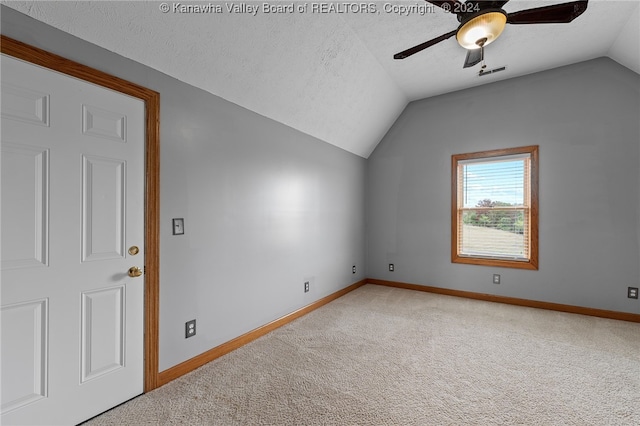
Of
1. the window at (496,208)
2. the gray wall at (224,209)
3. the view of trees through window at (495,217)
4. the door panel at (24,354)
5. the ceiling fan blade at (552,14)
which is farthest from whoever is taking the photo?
the view of trees through window at (495,217)

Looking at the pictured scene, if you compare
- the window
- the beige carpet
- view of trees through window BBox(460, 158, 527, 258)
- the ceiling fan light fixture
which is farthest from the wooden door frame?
view of trees through window BBox(460, 158, 527, 258)

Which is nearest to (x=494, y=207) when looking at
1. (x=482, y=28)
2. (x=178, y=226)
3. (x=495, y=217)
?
(x=495, y=217)

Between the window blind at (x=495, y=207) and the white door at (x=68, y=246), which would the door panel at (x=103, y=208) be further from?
the window blind at (x=495, y=207)

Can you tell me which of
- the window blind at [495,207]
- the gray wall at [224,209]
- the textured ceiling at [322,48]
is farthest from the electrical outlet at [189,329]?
the window blind at [495,207]

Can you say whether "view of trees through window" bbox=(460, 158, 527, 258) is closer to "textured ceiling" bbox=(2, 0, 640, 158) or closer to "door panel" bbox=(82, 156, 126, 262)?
"textured ceiling" bbox=(2, 0, 640, 158)

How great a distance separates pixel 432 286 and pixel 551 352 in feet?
6.37

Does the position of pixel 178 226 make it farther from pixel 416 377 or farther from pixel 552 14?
pixel 552 14

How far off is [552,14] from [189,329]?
3.39 m

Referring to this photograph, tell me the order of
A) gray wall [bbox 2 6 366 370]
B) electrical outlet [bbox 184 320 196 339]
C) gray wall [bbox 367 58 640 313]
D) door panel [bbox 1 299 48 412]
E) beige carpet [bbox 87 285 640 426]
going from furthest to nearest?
gray wall [bbox 367 58 640 313]
electrical outlet [bbox 184 320 196 339]
gray wall [bbox 2 6 366 370]
beige carpet [bbox 87 285 640 426]
door panel [bbox 1 299 48 412]

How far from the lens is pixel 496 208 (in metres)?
4.07

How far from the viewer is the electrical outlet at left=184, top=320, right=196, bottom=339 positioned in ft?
7.38

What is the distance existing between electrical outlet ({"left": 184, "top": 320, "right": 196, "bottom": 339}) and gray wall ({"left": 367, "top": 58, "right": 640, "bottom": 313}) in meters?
3.45

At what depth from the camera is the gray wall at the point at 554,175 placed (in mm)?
3350

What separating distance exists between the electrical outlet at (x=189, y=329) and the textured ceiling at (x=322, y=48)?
6.45ft
